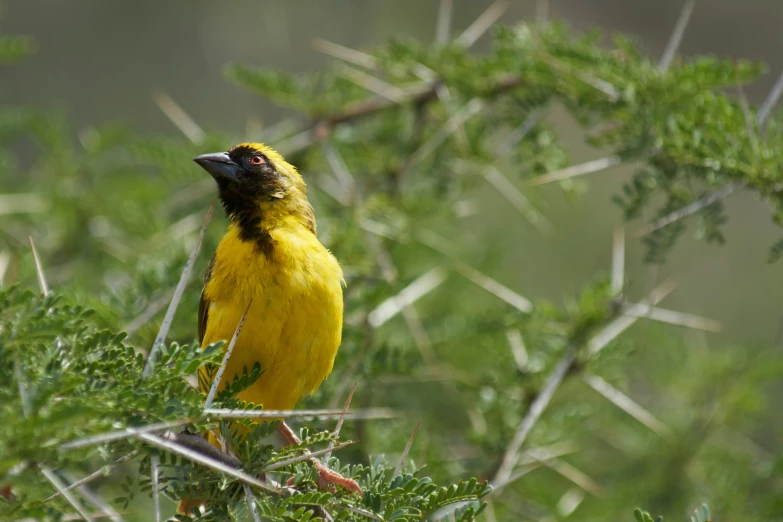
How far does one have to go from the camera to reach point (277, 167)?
3.96m

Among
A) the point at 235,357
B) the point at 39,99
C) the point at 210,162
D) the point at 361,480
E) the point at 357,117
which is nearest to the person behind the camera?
the point at 361,480

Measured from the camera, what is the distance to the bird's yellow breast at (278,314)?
10.2 feet

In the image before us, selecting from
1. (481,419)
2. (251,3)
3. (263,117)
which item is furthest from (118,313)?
(251,3)

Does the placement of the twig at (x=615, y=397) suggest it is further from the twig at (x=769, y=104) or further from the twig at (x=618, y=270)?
the twig at (x=769, y=104)

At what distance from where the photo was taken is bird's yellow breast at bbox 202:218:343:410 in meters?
3.12

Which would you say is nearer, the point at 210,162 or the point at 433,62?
the point at 210,162

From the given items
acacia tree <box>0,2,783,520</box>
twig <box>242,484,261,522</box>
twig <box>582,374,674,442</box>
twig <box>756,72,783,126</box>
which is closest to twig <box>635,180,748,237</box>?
acacia tree <box>0,2,783,520</box>

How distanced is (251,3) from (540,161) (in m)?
7.85

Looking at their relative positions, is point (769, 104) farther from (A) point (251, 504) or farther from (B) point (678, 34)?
(A) point (251, 504)

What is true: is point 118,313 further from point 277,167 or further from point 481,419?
point 481,419

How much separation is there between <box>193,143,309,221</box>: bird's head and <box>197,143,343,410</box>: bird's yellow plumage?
112mm

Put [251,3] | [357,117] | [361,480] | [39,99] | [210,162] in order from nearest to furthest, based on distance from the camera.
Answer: [361,480] < [210,162] < [357,117] < [39,99] < [251,3]

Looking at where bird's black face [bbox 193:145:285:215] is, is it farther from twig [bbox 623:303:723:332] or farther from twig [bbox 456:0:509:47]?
twig [bbox 623:303:723:332]

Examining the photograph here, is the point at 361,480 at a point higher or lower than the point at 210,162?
lower
